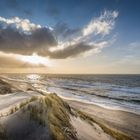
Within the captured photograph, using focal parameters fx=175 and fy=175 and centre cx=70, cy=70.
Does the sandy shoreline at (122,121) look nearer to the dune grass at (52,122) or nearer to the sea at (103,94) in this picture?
the sea at (103,94)

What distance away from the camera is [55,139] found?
493cm

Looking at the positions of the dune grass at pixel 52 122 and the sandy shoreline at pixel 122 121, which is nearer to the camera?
the dune grass at pixel 52 122

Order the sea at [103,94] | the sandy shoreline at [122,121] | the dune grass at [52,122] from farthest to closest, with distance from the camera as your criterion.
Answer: the sea at [103,94], the sandy shoreline at [122,121], the dune grass at [52,122]

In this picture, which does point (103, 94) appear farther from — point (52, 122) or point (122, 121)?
point (52, 122)

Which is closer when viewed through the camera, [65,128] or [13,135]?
[13,135]

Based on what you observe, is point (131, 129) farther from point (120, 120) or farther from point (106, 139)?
point (106, 139)

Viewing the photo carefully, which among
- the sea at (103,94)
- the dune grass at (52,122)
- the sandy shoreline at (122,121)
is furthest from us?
the sea at (103,94)

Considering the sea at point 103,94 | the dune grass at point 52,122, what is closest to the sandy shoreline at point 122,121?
the sea at point 103,94

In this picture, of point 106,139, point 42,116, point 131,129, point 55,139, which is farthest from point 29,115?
point 131,129

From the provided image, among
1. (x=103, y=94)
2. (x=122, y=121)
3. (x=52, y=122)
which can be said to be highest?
(x=52, y=122)

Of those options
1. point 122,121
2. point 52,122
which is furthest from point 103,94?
point 52,122

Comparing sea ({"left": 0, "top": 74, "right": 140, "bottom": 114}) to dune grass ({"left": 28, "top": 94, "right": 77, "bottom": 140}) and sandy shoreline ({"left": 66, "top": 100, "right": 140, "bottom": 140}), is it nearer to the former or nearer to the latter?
sandy shoreline ({"left": 66, "top": 100, "right": 140, "bottom": 140})

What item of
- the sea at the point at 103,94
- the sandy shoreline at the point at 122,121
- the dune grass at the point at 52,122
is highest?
the dune grass at the point at 52,122

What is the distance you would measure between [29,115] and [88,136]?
2.53 metres
